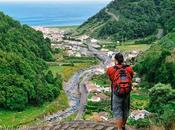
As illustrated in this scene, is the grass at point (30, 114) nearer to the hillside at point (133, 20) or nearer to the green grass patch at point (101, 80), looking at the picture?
the green grass patch at point (101, 80)

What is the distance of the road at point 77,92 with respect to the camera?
135 feet

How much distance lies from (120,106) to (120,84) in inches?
21.6

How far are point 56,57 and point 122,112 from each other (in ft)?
201

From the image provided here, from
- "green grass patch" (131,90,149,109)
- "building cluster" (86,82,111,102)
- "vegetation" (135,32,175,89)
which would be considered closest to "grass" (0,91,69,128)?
"building cluster" (86,82,111,102)

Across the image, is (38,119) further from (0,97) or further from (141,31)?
(141,31)

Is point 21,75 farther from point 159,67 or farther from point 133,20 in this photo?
point 133,20

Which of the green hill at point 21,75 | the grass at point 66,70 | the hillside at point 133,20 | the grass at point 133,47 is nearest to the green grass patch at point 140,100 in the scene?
the green hill at point 21,75

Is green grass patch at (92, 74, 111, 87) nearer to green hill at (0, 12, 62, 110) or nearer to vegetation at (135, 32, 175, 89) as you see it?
vegetation at (135, 32, 175, 89)

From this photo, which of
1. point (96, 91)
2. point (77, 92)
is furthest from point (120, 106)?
point (77, 92)

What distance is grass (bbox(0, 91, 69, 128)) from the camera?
37094mm

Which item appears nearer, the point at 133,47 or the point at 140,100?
the point at 140,100

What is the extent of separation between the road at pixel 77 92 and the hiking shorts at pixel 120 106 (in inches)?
940

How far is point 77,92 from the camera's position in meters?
51.4

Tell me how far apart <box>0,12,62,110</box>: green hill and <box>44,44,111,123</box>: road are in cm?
176
